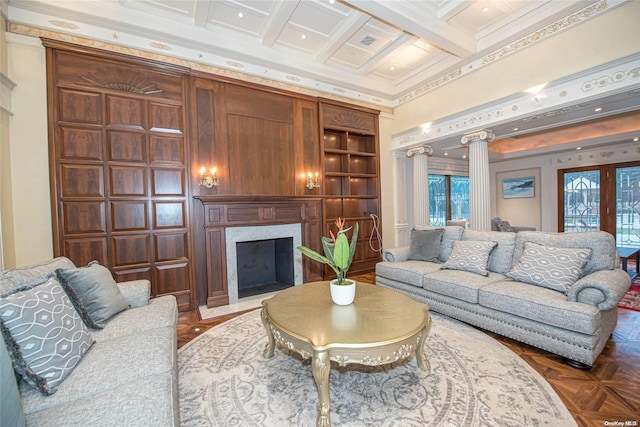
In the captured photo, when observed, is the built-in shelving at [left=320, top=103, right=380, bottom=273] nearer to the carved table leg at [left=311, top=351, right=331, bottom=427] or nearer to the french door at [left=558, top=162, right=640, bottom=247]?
the carved table leg at [left=311, top=351, right=331, bottom=427]

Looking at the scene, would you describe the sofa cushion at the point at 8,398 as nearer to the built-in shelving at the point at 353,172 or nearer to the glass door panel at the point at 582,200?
the built-in shelving at the point at 353,172

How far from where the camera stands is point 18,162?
2746 mm

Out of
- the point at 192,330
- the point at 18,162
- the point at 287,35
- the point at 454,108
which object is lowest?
the point at 192,330

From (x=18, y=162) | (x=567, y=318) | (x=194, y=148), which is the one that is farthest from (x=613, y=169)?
(x=18, y=162)

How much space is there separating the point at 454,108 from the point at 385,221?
240cm

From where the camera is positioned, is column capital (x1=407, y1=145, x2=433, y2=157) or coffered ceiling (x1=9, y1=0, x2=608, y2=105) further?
column capital (x1=407, y1=145, x2=433, y2=157)

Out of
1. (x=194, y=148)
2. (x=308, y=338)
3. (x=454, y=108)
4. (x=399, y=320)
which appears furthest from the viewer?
(x=454, y=108)

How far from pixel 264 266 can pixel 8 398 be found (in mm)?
3680

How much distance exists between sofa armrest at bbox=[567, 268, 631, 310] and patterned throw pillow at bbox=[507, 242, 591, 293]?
161 mm

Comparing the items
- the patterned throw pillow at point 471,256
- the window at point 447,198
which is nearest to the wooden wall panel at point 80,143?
the patterned throw pillow at point 471,256

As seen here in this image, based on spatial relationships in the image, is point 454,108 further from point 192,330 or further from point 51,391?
point 51,391

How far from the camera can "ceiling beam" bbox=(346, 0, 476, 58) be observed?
2887 millimetres

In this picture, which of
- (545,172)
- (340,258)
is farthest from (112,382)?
(545,172)

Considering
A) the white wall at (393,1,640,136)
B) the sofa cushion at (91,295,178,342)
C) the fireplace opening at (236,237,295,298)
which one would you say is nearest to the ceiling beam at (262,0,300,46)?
the white wall at (393,1,640,136)
